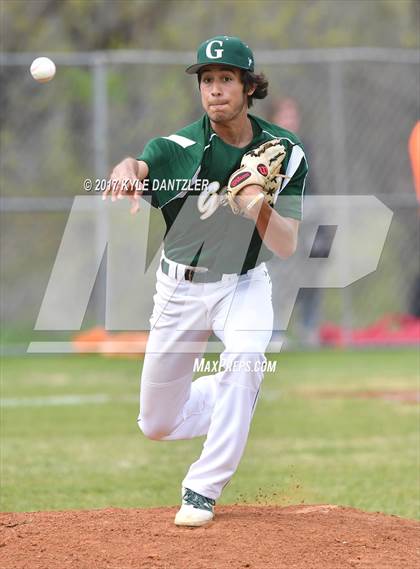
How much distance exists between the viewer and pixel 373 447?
28.3 feet

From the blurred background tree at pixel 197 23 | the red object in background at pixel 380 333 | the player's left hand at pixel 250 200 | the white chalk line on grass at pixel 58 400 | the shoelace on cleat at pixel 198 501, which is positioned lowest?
the shoelace on cleat at pixel 198 501

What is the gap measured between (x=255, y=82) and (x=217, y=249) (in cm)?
84

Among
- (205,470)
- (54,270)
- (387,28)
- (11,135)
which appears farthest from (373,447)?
(387,28)

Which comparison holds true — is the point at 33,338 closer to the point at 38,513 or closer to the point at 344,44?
the point at 344,44

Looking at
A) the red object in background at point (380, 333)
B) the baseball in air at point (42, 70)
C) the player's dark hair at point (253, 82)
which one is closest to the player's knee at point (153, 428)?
the player's dark hair at point (253, 82)

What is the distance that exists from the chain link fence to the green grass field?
1837mm

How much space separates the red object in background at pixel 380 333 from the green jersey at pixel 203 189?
928 centimetres

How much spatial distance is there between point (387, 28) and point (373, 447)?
1317 centimetres

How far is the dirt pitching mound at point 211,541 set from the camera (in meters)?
4.50

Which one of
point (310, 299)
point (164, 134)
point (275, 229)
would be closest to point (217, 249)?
point (275, 229)

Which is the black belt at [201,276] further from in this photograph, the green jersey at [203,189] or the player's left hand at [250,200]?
the player's left hand at [250,200]

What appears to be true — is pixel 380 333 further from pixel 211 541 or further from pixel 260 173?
pixel 211 541

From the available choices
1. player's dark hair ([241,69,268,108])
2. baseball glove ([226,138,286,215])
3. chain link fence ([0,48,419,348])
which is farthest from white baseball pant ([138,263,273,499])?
chain link fence ([0,48,419,348])

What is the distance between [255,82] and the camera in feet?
18.1
